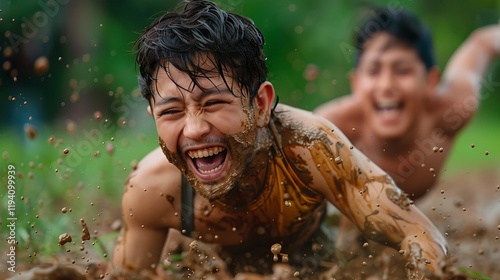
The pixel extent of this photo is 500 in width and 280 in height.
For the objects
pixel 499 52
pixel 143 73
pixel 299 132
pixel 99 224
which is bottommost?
pixel 99 224

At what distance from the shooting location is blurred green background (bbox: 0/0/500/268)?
18.5 feet

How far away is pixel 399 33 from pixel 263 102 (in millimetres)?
2766

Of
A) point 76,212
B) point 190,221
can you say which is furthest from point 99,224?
point 190,221

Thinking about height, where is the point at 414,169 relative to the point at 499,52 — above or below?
below

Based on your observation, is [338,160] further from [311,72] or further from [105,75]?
[311,72]

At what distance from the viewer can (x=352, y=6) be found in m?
7.52

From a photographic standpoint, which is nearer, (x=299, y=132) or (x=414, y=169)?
(x=299, y=132)

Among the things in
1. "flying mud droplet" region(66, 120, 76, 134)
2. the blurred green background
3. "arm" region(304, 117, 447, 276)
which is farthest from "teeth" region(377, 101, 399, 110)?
"arm" region(304, 117, 447, 276)

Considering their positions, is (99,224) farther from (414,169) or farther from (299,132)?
(299,132)

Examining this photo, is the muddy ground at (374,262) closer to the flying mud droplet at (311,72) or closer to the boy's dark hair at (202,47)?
the boy's dark hair at (202,47)

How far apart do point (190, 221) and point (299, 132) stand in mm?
524

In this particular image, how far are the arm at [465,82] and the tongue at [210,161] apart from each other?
8.75 ft

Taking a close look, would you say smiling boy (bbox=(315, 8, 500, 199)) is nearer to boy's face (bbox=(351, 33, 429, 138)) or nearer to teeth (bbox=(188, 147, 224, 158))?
boy's face (bbox=(351, 33, 429, 138))

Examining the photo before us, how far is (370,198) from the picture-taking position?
2.93 meters
